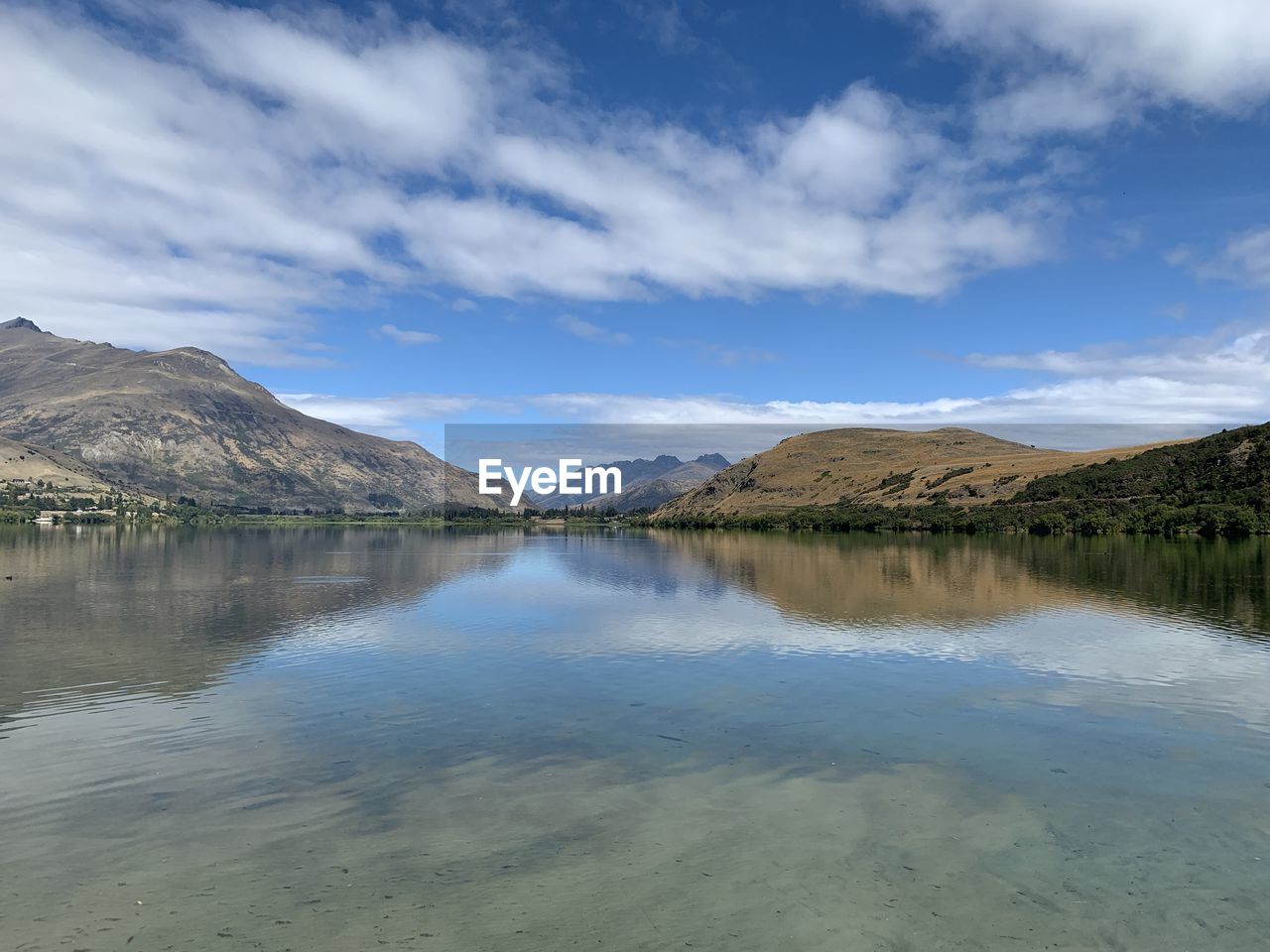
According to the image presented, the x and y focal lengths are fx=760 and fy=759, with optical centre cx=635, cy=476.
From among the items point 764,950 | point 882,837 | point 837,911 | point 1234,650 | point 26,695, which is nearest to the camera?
point 764,950

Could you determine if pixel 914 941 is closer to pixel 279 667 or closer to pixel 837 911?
pixel 837 911

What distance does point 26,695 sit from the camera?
98.5ft

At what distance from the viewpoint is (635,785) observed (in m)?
20.9

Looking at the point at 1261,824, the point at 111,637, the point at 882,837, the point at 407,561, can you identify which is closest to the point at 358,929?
the point at 882,837

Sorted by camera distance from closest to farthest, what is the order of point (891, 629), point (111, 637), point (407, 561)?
point (111, 637) → point (891, 629) → point (407, 561)

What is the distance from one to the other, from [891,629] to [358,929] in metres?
40.3

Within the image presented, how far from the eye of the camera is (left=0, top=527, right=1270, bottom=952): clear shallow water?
14039 millimetres

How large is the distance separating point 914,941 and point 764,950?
2676 mm

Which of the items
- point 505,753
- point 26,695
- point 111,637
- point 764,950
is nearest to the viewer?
point 764,950

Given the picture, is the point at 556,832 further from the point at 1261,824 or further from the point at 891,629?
the point at 891,629

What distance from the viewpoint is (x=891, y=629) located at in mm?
47781

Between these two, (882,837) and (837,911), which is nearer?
(837,911)

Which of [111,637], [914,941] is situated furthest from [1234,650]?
[111,637]

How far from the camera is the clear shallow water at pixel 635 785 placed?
A: 14.0 metres
